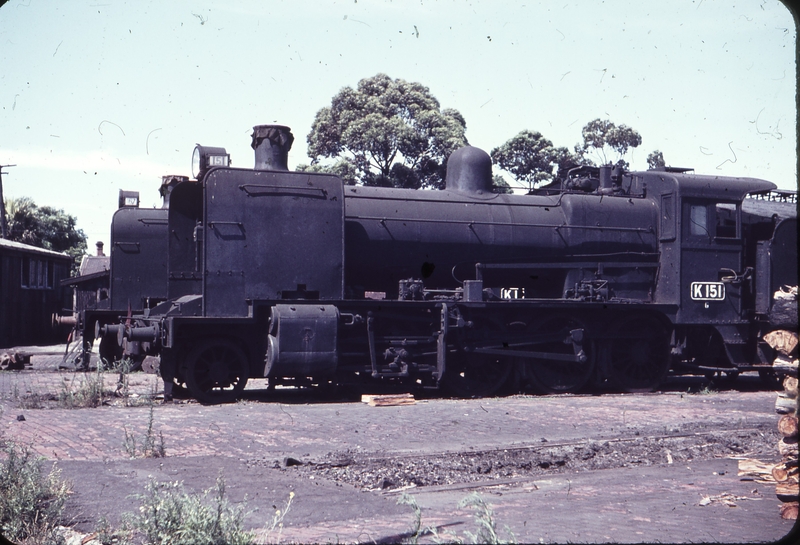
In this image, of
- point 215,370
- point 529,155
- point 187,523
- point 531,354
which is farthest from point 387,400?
point 529,155

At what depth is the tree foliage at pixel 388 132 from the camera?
33.0m

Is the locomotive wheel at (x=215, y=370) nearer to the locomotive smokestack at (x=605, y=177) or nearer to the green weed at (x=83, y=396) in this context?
the green weed at (x=83, y=396)

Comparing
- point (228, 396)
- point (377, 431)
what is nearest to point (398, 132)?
point (228, 396)

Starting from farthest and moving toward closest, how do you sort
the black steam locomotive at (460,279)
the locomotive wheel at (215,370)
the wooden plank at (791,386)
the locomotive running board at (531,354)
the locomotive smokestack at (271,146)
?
the locomotive running board at (531,354)
the locomotive smokestack at (271,146)
the black steam locomotive at (460,279)
the locomotive wheel at (215,370)
the wooden plank at (791,386)

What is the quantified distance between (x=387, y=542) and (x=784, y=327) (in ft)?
11.9

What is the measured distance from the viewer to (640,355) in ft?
44.0

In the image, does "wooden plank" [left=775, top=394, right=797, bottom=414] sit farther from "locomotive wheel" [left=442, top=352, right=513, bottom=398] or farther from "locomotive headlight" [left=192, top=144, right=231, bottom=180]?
"locomotive headlight" [left=192, top=144, right=231, bottom=180]

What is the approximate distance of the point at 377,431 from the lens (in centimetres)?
893

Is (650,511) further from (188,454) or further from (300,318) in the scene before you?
(300,318)

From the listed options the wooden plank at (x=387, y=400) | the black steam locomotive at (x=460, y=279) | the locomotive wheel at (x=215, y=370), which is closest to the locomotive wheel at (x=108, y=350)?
the black steam locomotive at (x=460, y=279)

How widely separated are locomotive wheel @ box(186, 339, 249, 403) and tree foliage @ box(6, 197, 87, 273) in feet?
113

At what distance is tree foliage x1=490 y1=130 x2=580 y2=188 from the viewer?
38.3 meters

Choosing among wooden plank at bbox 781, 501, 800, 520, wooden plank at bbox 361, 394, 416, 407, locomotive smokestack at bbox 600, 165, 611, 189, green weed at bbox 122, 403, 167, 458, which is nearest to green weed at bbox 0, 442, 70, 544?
green weed at bbox 122, 403, 167, 458

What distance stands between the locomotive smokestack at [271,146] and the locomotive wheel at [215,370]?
112 inches
